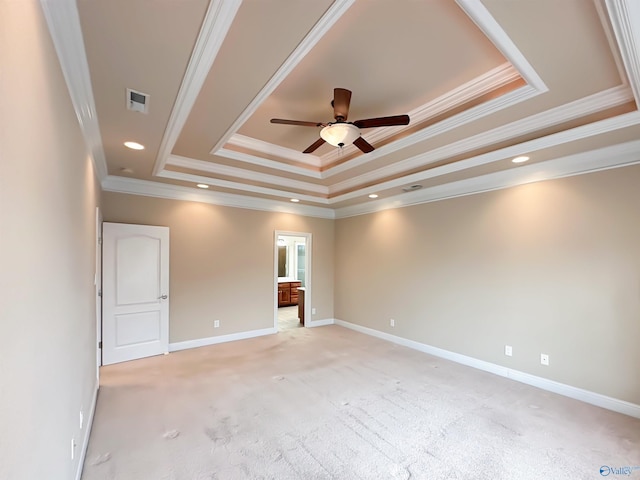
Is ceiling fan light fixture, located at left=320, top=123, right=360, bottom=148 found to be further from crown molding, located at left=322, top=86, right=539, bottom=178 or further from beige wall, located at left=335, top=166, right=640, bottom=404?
beige wall, located at left=335, top=166, right=640, bottom=404

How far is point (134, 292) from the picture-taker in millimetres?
4328

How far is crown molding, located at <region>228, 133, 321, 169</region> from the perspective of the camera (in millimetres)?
3713

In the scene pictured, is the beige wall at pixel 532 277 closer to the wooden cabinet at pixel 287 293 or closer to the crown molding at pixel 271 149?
the crown molding at pixel 271 149

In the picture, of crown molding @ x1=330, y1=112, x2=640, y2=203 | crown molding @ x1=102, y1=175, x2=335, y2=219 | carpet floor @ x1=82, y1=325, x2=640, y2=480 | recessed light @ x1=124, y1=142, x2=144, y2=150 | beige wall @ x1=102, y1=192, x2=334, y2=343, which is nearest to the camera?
carpet floor @ x1=82, y1=325, x2=640, y2=480

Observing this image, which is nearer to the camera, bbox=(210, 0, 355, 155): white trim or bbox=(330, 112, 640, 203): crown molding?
bbox=(210, 0, 355, 155): white trim

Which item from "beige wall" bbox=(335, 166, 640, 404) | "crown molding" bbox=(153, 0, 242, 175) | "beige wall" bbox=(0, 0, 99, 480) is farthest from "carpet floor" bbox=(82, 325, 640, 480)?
"crown molding" bbox=(153, 0, 242, 175)

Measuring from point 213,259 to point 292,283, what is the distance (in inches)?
162

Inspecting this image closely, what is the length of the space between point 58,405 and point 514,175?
185 inches

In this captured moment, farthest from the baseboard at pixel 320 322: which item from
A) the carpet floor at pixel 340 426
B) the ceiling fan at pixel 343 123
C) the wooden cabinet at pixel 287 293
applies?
the ceiling fan at pixel 343 123

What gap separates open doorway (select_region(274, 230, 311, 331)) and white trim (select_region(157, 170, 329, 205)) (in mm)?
900

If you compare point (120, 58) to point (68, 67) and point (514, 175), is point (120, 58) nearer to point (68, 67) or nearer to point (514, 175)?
point (68, 67)

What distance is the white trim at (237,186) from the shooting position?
4.19 metres

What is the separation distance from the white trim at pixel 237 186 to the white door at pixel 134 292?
3.00 feet

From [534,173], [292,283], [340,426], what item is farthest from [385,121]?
[292,283]
